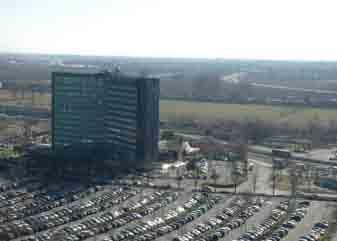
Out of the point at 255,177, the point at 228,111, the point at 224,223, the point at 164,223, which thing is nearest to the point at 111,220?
the point at 164,223

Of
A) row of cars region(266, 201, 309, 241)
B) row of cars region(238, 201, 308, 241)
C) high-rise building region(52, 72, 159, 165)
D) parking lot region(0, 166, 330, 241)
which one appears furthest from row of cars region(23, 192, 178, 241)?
high-rise building region(52, 72, 159, 165)

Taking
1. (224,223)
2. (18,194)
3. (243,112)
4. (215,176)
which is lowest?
(224,223)

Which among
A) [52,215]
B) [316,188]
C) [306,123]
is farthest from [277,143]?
[52,215]

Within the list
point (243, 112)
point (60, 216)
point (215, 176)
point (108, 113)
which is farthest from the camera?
point (243, 112)

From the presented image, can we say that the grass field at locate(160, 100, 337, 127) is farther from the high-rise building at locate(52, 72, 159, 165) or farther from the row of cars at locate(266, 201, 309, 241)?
the row of cars at locate(266, 201, 309, 241)

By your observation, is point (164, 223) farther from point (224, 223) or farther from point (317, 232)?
point (317, 232)
